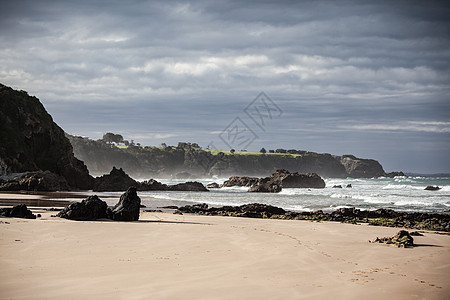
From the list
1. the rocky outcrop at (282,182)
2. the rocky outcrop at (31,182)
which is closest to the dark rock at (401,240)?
the rocky outcrop at (31,182)

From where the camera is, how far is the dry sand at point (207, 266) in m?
6.17

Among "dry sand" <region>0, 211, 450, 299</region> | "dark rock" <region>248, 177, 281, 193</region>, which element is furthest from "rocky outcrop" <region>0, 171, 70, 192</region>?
"dry sand" <region>0, 211, 450, 299</region>

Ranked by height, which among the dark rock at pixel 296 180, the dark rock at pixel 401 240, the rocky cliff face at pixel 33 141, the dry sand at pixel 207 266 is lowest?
the dry sand at pixel 207 266

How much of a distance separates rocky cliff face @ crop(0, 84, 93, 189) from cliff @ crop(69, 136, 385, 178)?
7762 cm

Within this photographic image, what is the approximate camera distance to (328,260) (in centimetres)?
899

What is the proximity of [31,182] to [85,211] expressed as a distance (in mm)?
31829

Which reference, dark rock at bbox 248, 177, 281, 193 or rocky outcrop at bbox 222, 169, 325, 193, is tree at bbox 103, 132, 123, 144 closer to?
rocky outcrop at bbox 222, 169, 325, 193

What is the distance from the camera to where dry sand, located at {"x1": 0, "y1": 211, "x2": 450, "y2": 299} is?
617 centimetres

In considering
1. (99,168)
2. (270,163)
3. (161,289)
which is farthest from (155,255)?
(270,163)

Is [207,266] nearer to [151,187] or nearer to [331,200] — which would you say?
[331,200]

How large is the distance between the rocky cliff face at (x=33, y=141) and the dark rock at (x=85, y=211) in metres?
39.3

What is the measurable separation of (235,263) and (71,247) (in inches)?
151

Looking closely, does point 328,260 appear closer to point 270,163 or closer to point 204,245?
point 204,245

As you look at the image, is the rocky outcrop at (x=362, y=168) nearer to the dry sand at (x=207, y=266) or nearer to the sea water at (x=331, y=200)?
the sea water at (x=331, y=200)
